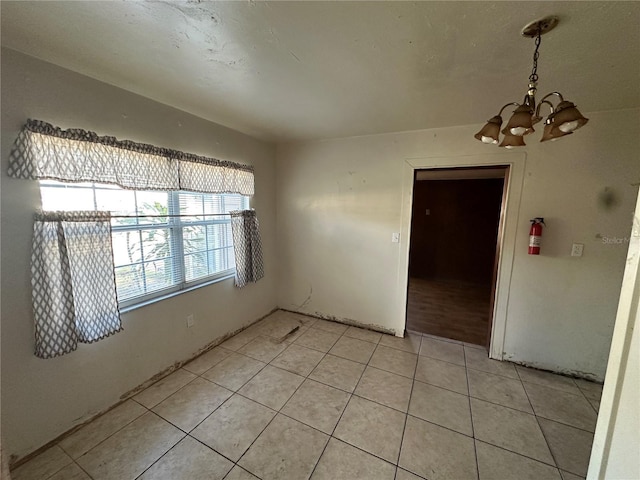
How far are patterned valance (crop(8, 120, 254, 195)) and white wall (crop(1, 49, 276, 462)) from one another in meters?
0.07

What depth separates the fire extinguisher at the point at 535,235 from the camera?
216 cm

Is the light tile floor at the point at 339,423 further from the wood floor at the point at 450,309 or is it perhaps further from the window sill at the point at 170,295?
the window sill at the point at 170,295

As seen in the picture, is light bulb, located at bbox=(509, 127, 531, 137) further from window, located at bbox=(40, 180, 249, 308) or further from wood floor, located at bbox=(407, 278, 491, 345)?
wood floor, located at bbox=(407, 278, 491, 345)

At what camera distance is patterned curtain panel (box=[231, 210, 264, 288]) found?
277 centimetres

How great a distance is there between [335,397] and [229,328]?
1441 millimetres

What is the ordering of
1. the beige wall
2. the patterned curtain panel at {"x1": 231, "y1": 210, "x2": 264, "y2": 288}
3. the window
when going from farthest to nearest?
1. the patterned curtain panel at {"x1": 231, "y1": 210, "x2": 264, "y2": 288}
2. the window
3. the beige wall

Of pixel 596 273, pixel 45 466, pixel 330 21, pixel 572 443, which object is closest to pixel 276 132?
pixel 330 21

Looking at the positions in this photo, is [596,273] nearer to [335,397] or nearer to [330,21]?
[335,397]

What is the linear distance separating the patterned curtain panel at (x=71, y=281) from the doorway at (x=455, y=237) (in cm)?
382

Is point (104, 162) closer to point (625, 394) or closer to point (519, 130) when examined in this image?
point (519, 130)

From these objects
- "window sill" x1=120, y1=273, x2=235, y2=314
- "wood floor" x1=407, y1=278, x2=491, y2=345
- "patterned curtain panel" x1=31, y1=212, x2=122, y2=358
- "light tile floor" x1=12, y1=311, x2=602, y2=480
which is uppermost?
"patterned curtain panel" x1=31, y1=212, x2=122, y2=358

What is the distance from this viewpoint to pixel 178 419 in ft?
5.74

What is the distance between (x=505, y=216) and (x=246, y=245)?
2.66m

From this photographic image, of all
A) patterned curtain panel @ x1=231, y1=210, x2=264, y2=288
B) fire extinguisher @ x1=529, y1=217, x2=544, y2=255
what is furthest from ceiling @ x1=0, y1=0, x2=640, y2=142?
patterned curtain panel @ x1=231, y1=210, x2=264, y2=288
